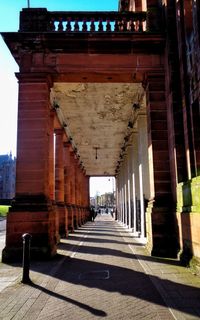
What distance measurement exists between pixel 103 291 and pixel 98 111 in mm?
11360

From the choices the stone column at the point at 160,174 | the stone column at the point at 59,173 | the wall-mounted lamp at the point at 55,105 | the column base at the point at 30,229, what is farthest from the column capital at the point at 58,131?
the column base at the point at 30,229

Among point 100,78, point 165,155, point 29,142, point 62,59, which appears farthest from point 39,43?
point 165,155

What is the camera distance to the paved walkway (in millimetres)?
4203

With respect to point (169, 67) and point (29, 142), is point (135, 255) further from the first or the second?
point (169, 67)

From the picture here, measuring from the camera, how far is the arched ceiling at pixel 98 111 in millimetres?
13047

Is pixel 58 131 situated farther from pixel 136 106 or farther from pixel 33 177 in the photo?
pixel 33 177

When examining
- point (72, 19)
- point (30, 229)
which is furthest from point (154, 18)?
point (30, 229)

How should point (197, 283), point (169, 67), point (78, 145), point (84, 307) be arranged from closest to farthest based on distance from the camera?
point (84, 307)
point (197, 283)
point (169, 67)
point (78, 145)

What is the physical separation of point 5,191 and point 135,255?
329 ft

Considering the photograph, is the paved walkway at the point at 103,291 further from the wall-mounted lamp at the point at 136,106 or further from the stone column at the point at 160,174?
the wall-mounted lamp at the point at 136,106

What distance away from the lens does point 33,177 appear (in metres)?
9.56

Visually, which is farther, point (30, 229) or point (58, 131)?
point (58, 131)

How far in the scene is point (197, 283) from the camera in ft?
18.8

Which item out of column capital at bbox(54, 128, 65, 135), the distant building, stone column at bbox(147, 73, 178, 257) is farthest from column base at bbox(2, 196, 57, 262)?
the distant building
